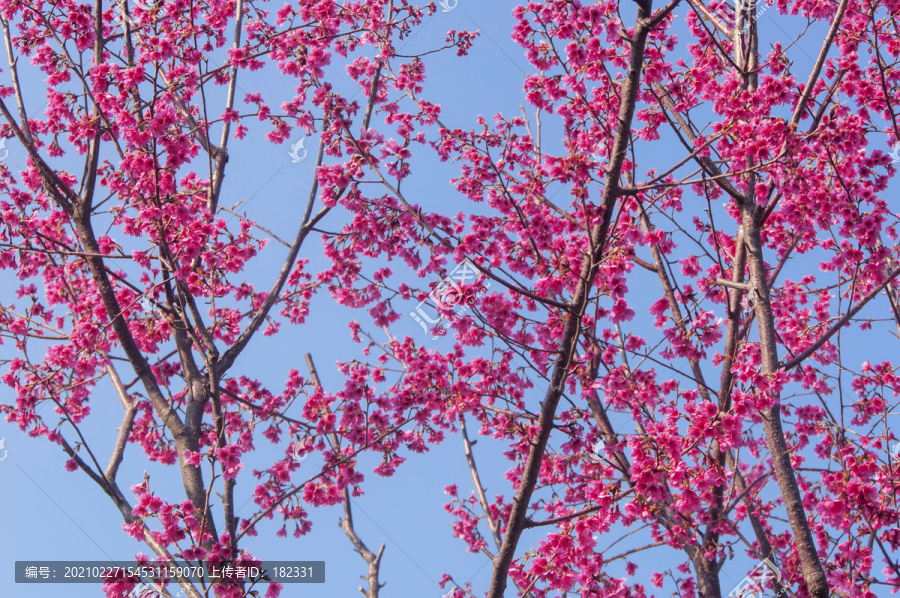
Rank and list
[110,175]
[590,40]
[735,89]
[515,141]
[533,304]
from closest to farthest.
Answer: [590,40], [735,89], [533,304], [110,175], [515,141]

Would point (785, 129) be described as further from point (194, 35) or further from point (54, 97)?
point (54, 97)

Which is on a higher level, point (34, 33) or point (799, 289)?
point (34, 33)

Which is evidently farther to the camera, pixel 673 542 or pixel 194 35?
pixel 194 35

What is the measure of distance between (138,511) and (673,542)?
416 centimetres

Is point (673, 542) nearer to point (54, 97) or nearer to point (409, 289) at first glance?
point (409, 289)

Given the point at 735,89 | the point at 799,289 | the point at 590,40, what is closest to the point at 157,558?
the point at 590,40

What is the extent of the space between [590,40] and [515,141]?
233 cm

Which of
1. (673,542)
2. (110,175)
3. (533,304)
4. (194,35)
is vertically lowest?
(673,542)

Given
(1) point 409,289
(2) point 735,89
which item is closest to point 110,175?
(1) point 409,289

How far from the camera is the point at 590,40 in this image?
4594 millimetres

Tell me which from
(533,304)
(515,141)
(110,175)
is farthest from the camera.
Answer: (515,141)

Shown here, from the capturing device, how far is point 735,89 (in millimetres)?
5070

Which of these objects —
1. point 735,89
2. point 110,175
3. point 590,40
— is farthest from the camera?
point 110,175

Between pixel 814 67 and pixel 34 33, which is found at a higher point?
pixel 34 33
